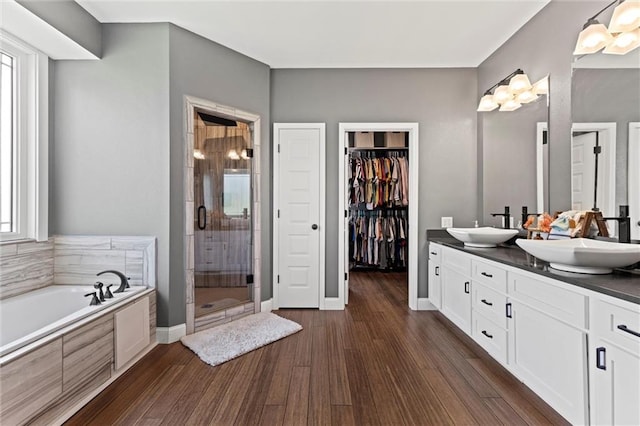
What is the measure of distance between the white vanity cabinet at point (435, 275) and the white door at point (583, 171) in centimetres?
127

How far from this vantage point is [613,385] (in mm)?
1279

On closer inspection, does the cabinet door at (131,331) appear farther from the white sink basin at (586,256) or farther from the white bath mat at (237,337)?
the white sink basin at (586,256)

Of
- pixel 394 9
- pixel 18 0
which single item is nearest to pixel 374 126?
pixel 394 9

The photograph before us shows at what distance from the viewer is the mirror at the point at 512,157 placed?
2562mm

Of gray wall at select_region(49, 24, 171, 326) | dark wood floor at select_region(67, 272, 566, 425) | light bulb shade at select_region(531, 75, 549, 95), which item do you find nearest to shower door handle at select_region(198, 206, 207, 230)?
gray wall at select_region(49, 24, 171, 326)

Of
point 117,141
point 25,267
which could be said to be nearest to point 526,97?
point 117,141

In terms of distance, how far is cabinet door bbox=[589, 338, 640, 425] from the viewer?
1.19m

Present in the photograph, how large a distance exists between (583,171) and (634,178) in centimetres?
38

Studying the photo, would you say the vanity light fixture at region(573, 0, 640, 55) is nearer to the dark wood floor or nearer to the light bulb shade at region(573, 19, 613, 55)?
the light bulb shade at region(573, 19, 613, 55)

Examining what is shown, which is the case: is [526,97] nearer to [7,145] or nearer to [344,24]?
[344,24]

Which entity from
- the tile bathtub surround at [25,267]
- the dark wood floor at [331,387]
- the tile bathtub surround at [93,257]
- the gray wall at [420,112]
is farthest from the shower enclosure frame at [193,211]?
the tile bathtub surround at [25,267]

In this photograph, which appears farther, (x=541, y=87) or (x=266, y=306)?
(x=266, y=306)

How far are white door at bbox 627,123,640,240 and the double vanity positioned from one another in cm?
37

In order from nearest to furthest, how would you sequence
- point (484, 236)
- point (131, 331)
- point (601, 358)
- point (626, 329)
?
point (626, 329) < point (601, 358) < point (131, 331) < point (484, 236)
